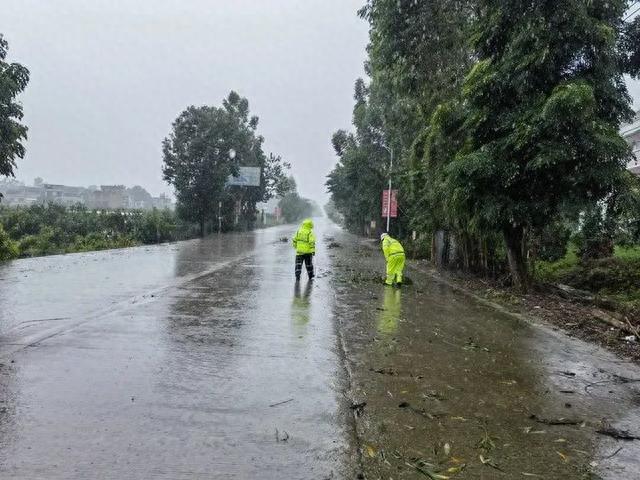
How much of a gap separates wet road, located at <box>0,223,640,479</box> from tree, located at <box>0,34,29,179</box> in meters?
5.92

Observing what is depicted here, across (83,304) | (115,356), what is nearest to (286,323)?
(115,356)

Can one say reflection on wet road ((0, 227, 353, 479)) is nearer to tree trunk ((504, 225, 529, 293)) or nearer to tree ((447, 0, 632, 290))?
tree ((447, 0, 632, 290))

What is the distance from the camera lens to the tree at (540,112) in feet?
29.8

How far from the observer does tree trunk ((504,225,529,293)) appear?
11883mm

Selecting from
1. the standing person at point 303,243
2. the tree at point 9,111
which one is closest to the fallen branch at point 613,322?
the standing person at point 303,243

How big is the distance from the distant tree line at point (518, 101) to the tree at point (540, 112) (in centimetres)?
2

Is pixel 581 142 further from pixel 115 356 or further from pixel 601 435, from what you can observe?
pixel 115 356

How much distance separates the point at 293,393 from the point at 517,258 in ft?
29.3

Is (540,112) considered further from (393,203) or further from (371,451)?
(393,203)

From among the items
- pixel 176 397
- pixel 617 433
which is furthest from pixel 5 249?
pixel 617 433

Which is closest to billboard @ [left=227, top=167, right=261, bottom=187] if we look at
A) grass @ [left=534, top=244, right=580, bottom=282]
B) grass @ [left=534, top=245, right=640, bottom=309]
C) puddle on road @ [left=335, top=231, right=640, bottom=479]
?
grass @ [left=534, top=244, right=580, bottom=282]

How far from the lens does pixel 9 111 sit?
13.2 meters

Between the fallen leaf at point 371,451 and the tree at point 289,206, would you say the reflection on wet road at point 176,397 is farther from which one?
the tree at point 289,206

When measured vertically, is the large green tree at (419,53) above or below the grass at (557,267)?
above
